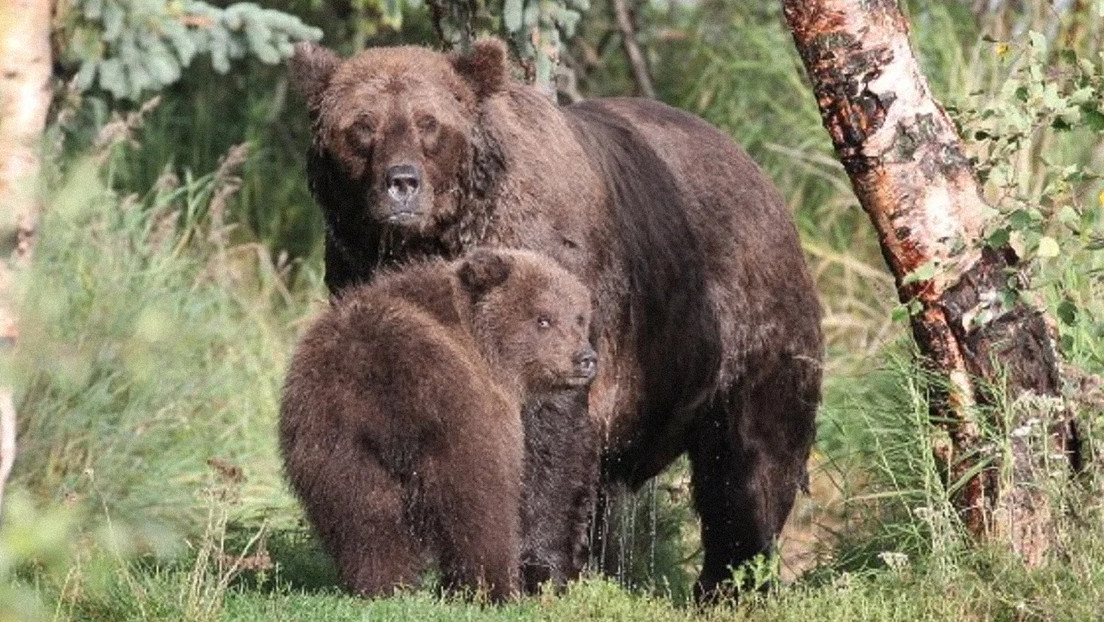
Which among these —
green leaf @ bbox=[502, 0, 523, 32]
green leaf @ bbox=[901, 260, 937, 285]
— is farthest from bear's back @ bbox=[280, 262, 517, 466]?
green leaf @ bbox=[502, 0, 523, 32]

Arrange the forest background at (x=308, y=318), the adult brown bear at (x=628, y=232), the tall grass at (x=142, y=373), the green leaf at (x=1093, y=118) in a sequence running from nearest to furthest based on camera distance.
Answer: the green leaf at (x=1093, y=118)
the forest background at (x=308, y=318)
the adult brown bear at (x=628, y=232)
the tall grass at (x=142, y=373)

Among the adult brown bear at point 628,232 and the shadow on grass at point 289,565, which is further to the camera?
the adult brown bear at point 628,232

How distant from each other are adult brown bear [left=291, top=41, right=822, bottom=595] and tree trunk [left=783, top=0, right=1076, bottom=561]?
120 centimetres

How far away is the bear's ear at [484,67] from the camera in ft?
28.1

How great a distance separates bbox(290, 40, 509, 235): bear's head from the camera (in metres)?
8.32

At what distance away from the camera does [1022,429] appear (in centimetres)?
756

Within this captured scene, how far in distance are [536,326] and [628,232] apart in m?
0.83

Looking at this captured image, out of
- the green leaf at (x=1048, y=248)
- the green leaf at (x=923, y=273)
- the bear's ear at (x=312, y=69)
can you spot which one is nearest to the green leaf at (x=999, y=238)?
the green leaf at (x=923, y=273)

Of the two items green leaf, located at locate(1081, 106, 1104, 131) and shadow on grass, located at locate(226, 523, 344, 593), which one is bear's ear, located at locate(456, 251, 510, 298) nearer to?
shadow on grass, located at locate(226, 523, 344, 593)

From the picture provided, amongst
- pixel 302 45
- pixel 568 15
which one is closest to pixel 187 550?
pixel 302 45

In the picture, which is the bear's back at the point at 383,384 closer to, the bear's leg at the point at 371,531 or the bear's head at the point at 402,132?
the bear's leg at the point at 371,531

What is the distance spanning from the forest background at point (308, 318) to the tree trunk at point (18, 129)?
15 centimetres

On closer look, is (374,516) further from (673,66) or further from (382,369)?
A: (673,66)

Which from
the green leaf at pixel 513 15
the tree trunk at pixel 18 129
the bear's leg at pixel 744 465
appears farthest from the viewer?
the green leaf at pixel 513 15
